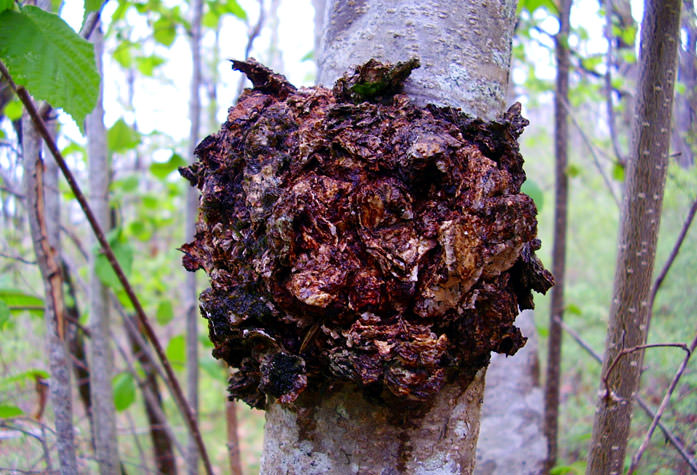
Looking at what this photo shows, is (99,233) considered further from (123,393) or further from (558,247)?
(558,247)

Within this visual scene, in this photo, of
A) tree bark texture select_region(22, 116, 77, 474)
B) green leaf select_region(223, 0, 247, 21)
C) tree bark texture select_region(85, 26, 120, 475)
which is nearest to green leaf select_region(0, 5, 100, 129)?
tree bark texture select_region(22, 116, 77, 474)

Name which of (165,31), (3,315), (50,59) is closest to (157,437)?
(3,315)

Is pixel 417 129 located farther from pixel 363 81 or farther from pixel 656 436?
pixel 656 436

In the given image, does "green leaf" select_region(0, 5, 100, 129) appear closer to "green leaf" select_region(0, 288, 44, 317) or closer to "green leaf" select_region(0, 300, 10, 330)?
"green leaf" select_region(0, 300, 10, 330)

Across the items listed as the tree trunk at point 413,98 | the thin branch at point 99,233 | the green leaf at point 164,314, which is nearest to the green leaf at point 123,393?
the green leaf at point 164,314

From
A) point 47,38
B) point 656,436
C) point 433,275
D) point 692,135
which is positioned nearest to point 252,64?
point 47,38
